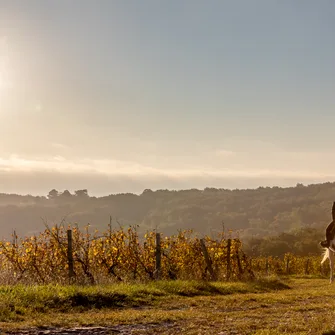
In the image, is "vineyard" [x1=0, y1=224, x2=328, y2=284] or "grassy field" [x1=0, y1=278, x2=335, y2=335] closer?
"grassy field" [x1=0, y1=278, x2=335, y2=335]

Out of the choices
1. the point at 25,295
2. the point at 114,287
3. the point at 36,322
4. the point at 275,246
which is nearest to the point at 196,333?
the point at 36,322

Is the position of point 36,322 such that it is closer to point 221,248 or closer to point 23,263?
point 23,263

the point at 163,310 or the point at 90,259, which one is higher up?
the point at 90,259

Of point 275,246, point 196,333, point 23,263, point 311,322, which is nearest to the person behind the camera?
point 196,333

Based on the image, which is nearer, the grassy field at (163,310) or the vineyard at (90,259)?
the grassy field at (163,310)

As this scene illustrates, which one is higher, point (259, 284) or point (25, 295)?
point (25, 295)

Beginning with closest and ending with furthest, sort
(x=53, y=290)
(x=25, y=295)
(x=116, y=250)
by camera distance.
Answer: (x=25, y=295), (x=53, y=290), (x=116, y=250)

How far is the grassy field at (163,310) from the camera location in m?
10.9

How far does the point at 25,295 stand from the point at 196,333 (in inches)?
251

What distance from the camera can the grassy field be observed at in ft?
35.7

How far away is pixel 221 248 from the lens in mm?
30266

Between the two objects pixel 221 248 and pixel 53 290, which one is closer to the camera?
pixel 53 290

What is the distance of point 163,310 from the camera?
47.6 feet

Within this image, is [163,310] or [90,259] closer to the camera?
[163,310]
